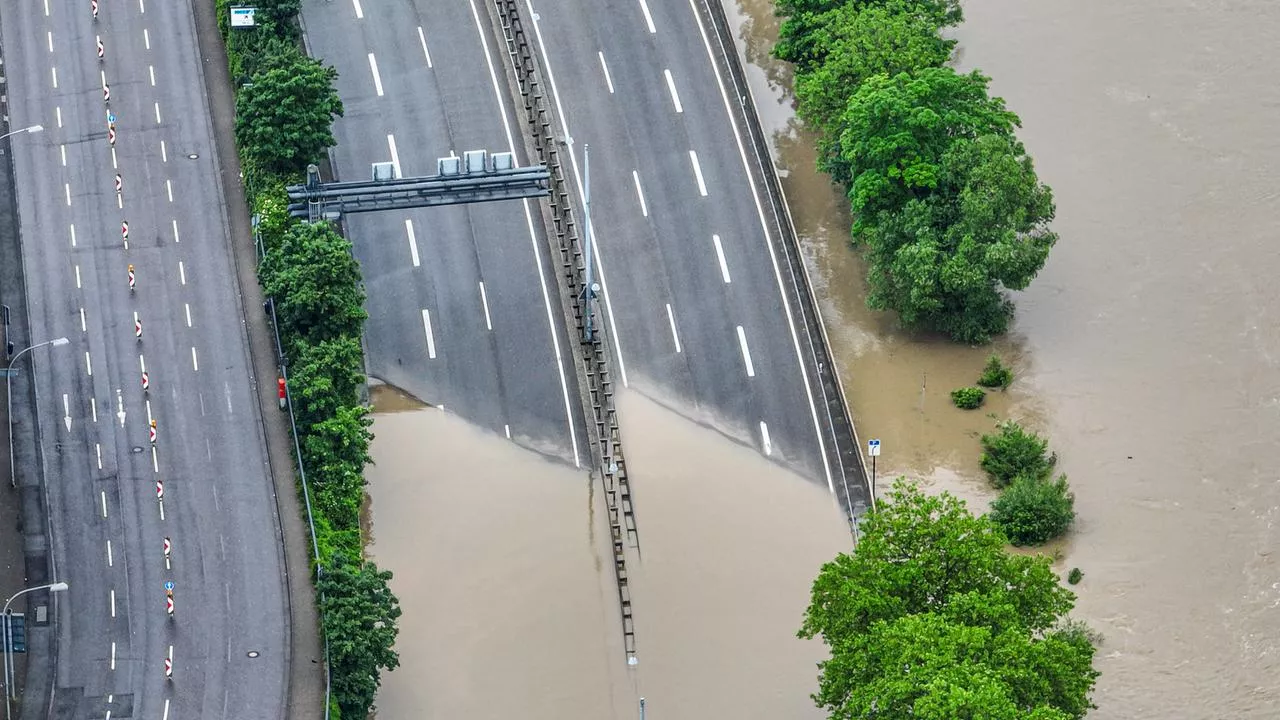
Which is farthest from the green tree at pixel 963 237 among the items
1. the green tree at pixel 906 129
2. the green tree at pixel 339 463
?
the green tree at pixel 339 463

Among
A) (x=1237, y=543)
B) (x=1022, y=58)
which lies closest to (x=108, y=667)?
(x=1237, y=543)

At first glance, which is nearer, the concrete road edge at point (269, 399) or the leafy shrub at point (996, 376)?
the concrete road edge at point (269, 399)

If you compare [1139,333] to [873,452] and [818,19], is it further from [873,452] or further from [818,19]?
[818,19]

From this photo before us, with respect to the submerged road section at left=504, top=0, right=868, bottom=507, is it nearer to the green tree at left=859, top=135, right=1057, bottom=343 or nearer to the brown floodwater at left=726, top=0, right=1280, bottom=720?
the brown floodwater at left=726, top=0, right=1280, bottom=720

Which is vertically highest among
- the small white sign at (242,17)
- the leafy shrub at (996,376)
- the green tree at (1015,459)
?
the small white sign at (242,17)

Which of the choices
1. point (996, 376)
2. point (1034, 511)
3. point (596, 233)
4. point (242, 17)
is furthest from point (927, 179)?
point (242, 17)

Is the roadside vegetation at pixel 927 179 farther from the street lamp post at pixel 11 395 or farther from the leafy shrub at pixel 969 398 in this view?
the street lamp post at pixel 11 395
